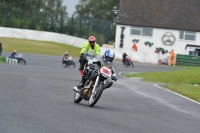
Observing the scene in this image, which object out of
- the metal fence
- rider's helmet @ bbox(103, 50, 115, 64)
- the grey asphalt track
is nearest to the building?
the metal fence

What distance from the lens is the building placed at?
69.9 metres

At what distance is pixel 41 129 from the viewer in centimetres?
974

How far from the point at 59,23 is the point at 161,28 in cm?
1185

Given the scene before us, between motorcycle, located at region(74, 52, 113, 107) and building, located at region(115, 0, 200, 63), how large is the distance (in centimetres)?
5456

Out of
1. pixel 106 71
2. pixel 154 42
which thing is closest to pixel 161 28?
pixel 154 42

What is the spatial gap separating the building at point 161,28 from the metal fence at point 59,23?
202 cm

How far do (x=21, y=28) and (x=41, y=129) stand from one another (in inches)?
2505

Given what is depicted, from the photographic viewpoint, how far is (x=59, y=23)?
7300 cm

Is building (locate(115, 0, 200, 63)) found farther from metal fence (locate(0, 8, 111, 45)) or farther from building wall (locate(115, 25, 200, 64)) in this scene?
metal fence (locate(0, 8, 111, 45))

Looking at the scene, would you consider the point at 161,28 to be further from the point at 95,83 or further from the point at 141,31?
the point at 95,83

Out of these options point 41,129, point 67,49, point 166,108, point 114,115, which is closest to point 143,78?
point 166,108

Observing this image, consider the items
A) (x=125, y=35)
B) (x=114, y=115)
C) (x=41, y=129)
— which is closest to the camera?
(x=41, y=129)

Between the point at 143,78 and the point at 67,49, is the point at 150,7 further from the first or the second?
the point at 143,78

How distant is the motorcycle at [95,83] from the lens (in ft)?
46.9
